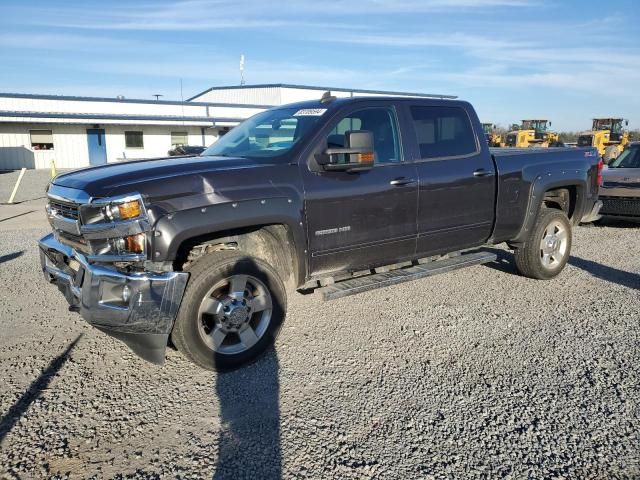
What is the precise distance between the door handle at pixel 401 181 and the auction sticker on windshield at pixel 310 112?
2.89 ft

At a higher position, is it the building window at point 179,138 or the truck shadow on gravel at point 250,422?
the building window at point 179,138

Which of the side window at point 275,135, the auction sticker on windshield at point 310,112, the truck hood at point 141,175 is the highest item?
the auction sticker on windshield at point 310,112

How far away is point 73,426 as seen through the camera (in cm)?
294

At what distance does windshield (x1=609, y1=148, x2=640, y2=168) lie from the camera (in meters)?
9.84

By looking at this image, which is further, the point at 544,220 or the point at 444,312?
the point at 544,220

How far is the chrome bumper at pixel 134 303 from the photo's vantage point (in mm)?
3148

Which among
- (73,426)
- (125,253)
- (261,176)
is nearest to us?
(73,426)

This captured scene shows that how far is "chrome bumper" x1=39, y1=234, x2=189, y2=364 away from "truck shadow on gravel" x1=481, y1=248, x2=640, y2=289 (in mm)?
4561

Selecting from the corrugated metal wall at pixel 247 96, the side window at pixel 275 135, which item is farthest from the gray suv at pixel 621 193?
the corrugated metal wall at pixel 247 96

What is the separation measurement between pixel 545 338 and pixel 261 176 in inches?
110

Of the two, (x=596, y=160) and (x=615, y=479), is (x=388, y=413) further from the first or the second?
(x=596, y=160)

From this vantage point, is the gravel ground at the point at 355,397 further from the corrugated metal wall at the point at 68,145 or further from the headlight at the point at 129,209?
the corrugated metal wall at the point at 68,145

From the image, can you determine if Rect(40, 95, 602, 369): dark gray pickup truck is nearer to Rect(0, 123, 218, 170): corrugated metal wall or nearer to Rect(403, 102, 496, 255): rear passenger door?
Rect(403, 102, 496, 255): rear passenger door

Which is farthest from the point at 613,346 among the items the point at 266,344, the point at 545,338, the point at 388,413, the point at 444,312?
the point at 266,344
